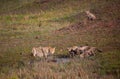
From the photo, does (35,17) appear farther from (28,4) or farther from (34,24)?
(28,4)

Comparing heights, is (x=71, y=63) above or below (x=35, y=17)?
below

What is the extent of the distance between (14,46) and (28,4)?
32048 mm

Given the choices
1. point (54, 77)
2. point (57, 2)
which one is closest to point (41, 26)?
point (57, 2)

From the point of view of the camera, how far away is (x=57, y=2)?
5406 cm

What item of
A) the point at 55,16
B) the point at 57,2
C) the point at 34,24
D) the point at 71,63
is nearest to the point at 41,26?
the point at 34,24

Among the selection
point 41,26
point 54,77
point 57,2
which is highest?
point 57,2

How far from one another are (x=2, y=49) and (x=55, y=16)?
19.2m

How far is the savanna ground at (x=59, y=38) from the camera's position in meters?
17.2

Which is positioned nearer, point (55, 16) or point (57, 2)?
point (55, 16)

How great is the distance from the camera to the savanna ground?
56.5 ft

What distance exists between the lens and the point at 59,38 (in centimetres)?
3005

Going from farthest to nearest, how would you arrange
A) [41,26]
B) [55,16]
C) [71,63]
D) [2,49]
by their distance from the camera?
[55,16]
[41,26]
[2,49]
[71,63]

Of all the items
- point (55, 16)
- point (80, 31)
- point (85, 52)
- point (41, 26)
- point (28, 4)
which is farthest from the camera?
point (28, 4)

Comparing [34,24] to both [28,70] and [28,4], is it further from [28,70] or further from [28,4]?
[28,70]
